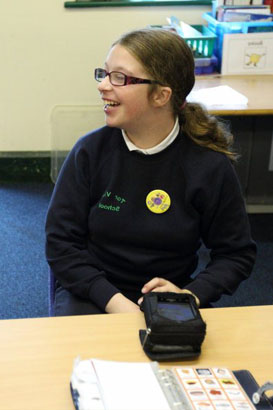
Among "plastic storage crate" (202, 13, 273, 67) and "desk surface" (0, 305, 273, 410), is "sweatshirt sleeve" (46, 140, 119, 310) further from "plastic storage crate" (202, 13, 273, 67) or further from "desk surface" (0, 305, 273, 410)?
"plastic storage crate" (202, 13, 273, 67)

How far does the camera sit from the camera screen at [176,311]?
1.06m

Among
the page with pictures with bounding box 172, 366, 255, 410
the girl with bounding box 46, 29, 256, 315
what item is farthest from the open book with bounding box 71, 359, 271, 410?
the girl with bounding box 46, 29, 256, 315

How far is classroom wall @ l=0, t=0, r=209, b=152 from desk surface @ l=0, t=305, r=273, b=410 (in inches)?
98.6

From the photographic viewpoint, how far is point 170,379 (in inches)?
37.2

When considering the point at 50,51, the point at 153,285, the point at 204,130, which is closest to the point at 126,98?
the point at 204,130

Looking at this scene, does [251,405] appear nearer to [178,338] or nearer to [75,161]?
[178,338]

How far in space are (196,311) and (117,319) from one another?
16 centimetres

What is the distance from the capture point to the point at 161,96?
4.86 feet

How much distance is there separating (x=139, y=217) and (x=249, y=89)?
1491 millimetres

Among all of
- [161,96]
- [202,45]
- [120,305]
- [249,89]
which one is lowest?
[120,305]

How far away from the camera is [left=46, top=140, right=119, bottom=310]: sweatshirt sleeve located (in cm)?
148

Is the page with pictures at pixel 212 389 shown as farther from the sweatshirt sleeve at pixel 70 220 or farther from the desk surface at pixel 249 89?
the desk surface at pixel 249 89

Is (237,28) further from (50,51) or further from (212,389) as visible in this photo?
(212,389)

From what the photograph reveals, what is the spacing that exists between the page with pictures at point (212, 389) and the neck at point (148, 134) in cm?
67
